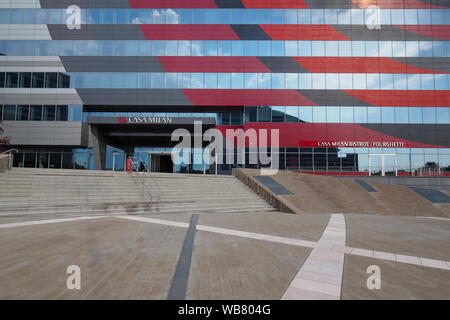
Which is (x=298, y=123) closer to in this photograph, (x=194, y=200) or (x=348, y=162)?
(x=348, y=162)

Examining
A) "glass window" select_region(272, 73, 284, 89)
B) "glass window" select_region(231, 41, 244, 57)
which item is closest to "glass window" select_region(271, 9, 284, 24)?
"glass window" select_region(231, 41, 244, 57)

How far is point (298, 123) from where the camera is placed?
33688mm

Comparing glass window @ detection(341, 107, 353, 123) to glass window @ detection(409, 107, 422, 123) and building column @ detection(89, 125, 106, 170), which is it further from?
building column @ detection(89, 125, 106, 170)

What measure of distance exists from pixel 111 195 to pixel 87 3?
32629 millimetres

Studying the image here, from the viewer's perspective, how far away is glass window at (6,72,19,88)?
33.8 meters

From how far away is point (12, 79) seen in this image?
33844 millimetres

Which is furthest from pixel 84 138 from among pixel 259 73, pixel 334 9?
pixel 334 9

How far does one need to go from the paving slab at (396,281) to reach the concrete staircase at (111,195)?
10416 millimetres

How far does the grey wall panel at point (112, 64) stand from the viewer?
1332 inches

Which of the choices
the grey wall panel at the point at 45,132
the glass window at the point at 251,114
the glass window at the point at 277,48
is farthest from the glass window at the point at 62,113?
the glass window at the point at 277,48

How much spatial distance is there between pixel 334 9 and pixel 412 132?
18863 mm

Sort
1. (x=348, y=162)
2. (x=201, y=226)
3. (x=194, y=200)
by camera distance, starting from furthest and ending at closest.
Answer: (x=348, y=162)
(x=194, y=200)
(x=201, y=226)

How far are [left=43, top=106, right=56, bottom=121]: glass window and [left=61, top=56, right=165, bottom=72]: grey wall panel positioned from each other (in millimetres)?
5405

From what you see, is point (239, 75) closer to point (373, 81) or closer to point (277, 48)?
point (277, 48)
